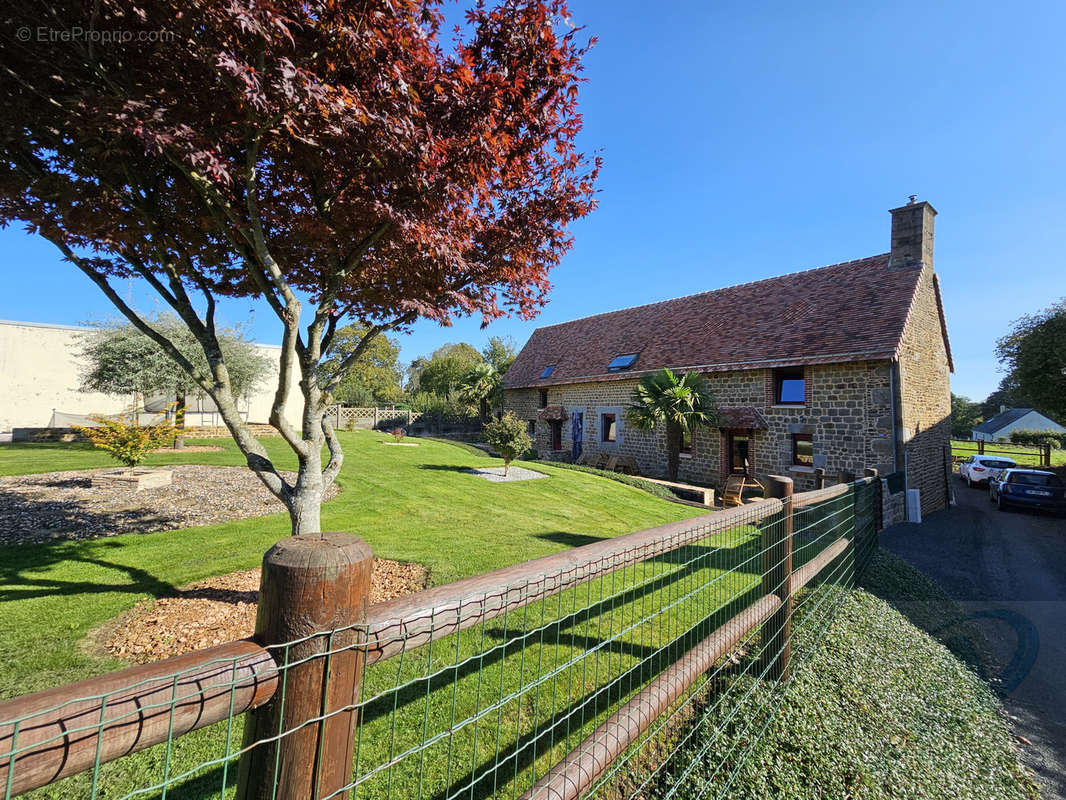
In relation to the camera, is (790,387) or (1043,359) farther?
(1043,359)

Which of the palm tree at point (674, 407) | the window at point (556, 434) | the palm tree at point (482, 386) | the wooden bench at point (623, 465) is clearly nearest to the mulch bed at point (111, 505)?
the palm tree at point (674, 407)

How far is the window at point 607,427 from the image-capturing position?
64.8ft

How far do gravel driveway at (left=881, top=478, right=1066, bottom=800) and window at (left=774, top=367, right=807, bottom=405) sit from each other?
14.0 ft

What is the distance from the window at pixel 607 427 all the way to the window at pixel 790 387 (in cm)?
672

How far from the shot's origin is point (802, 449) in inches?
561

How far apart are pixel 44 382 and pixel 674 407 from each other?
109 feet

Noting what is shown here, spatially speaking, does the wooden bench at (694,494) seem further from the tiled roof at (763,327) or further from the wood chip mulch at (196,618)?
the wood chip mulch at (196,618)

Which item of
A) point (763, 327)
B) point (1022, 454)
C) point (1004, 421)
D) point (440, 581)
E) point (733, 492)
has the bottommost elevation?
point (1022, 454)

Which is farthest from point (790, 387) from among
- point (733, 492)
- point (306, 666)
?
point (306, 666)

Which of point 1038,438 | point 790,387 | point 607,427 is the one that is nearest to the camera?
point 790,387

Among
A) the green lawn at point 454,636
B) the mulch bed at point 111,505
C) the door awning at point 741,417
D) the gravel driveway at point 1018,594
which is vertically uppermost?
the door awning at point 741,417

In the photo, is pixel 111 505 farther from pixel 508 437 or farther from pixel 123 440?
pixel 508 437

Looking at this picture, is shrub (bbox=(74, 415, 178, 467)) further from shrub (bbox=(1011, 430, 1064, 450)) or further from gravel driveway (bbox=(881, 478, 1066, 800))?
shrub (bbox=(1011, 430, 1064, 450))

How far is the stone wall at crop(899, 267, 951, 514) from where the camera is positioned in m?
12.6
